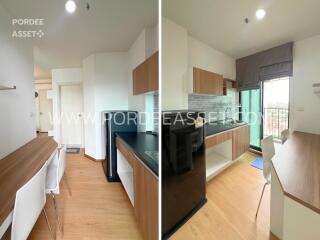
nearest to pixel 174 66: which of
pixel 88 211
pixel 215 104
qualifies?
pixel 215 104

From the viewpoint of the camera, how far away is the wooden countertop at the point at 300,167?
0.30 metres

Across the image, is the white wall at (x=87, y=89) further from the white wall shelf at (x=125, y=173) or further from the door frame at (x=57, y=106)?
the white wall shelf at (x=125, y=173)

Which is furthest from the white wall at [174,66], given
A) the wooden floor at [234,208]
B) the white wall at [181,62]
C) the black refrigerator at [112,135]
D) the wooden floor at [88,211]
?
the black refrigerator at [112,135]

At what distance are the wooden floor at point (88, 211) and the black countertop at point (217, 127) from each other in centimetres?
74

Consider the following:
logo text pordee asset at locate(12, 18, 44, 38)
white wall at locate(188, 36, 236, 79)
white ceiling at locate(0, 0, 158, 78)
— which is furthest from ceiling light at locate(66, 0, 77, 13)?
white wall at locate(188, 36, 236, 79)

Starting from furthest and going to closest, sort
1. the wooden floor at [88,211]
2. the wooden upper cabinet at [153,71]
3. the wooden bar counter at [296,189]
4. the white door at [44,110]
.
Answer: the wooden floor at [88,211] → the white door at [44,110] → the wooden upper cabinet at [153,71] → the wooden bar counter at [296,189]

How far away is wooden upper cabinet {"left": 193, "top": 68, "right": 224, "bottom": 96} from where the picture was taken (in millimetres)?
411

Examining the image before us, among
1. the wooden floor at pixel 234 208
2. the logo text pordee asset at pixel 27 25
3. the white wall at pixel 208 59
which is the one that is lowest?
the wooden floor at pixel 234 208

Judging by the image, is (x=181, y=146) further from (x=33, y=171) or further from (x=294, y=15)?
(x=33, y=171)

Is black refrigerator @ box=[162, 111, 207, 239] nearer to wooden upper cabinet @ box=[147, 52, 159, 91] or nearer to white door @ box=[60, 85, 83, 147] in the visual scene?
wooden upper cabinet @ box=[147, 52, 159, 91]

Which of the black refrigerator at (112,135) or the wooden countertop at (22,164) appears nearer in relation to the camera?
the wooden countertop at (22,164)

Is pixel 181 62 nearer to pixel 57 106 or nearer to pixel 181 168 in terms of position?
pixel 181 168

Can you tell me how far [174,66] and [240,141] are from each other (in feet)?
0.93

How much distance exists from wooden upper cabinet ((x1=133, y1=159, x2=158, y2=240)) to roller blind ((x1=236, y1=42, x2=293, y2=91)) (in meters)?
0.45
